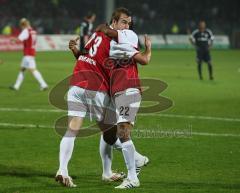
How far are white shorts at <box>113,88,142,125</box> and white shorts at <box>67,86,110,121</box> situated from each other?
32cm

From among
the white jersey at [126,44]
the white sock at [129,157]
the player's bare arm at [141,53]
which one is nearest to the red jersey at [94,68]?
the player's bare arm at [141,53]

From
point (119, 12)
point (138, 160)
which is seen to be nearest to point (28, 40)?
point (138, 160)

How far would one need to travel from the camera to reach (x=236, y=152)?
12805 millimetres

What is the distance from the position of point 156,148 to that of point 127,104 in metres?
3.84

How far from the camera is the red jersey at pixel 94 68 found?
9.67m

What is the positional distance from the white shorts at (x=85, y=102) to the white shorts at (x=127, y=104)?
0.32m

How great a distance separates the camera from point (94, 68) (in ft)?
32.1

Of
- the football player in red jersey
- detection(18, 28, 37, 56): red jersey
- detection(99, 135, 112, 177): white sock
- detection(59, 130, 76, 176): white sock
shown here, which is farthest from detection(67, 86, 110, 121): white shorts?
detection(18, 28, 37, 56): red jersey

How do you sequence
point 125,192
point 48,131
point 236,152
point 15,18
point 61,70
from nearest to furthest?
point 125,192
point 236,152
point 48,131
point 61,70
point 15,18

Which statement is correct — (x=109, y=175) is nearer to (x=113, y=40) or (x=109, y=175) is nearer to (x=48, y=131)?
(x=113, y=40)

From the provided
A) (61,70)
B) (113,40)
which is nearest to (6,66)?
(61,70)

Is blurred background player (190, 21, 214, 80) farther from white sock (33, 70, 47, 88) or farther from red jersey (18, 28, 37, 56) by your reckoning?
white sock (33, 70, 47, 88)

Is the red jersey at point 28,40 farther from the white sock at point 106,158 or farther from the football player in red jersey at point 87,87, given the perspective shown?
the football player in red jersey at point 87,87

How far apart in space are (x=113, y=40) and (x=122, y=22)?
0.26m
